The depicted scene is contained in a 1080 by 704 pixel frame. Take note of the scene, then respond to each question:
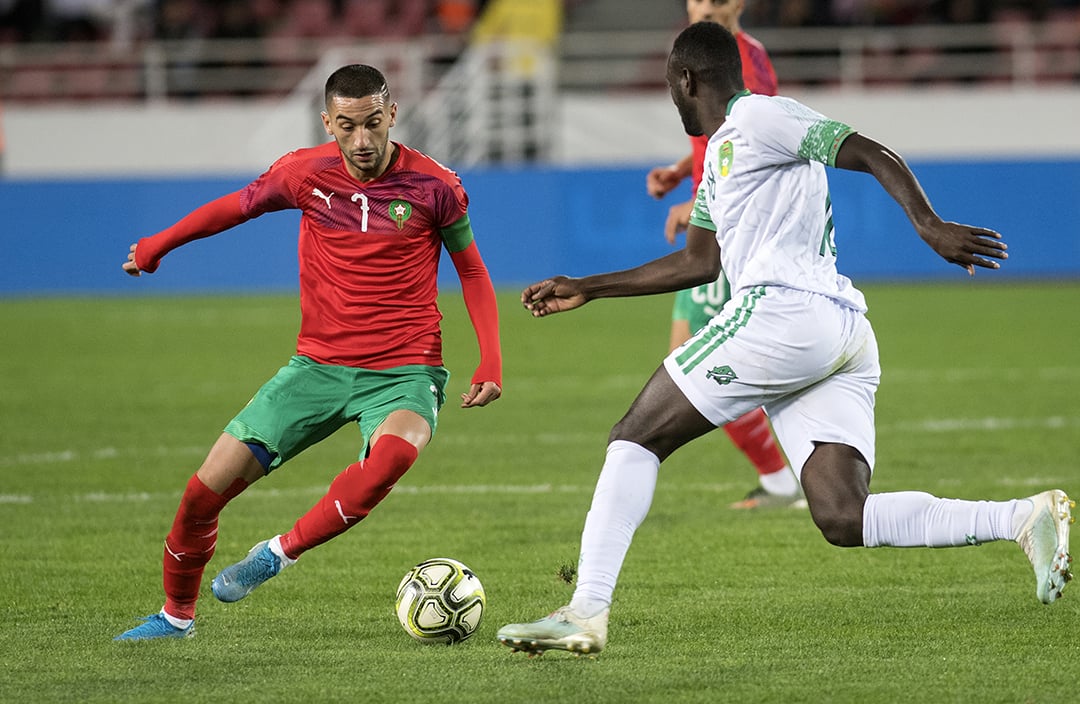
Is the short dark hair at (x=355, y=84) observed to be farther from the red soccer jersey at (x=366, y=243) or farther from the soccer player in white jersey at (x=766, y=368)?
the soccer player in white jersey at (x=766, y=368)

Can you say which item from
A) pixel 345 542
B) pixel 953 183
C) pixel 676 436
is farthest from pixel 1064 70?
pixel 676 436

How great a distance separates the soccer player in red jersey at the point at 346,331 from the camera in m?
5.68

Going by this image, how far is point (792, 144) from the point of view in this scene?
4992mm

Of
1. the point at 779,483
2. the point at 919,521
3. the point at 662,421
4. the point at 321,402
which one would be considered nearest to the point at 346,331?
the point at 321,402

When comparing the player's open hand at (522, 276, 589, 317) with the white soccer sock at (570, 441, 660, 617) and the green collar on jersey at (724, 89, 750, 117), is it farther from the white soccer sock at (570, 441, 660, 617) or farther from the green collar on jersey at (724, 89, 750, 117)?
the green collar on jersey at (724, 89, 750, 117)

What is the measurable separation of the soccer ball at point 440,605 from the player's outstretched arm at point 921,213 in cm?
198

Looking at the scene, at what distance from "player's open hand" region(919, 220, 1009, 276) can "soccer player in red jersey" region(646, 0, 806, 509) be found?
3527 millimetres

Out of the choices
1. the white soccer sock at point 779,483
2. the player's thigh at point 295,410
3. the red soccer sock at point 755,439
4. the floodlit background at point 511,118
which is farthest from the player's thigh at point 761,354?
the floodlit background at point 511,118

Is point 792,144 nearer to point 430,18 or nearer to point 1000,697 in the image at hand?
point 1000,697

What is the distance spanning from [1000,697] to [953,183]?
1701 centimetres

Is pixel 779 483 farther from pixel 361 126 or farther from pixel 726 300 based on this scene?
pixel 361 126

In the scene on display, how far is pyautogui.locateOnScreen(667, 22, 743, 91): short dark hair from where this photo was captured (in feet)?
17.3

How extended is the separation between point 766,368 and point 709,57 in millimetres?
996

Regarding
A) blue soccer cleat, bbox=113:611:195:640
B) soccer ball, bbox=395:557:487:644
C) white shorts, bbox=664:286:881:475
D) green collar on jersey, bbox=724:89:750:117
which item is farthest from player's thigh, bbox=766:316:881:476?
blue soccer cleat, bbox=113:611:195:640
